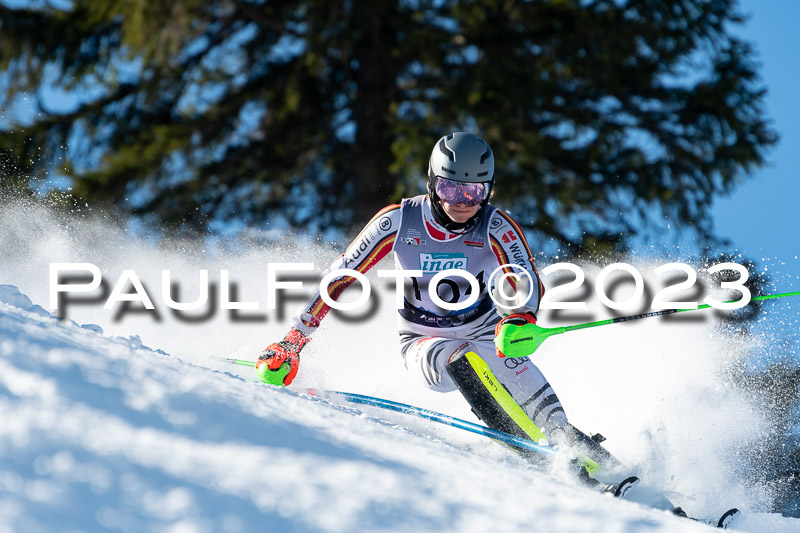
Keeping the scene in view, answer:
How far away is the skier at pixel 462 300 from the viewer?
4484mm

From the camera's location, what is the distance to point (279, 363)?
472 centimetres

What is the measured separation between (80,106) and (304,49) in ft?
13.6

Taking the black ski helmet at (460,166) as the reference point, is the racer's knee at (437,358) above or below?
below

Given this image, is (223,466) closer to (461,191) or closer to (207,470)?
(207,470)

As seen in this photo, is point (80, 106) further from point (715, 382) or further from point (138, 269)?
point (715, 382)

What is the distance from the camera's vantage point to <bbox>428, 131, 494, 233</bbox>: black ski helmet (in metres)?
4.64

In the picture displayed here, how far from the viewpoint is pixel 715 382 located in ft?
22.7

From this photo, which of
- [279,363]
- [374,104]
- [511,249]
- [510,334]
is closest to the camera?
[510,334]

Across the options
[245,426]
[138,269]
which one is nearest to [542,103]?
[138,269]

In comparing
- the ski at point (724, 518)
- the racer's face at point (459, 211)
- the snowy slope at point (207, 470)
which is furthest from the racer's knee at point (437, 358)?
the snowy slope at point (207, 470)

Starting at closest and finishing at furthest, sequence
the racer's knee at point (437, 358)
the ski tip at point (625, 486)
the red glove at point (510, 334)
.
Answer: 1. the ski tip at point (625, 486)
2. the red glove at point (510, 334)
3. the racer's knee at point (437, 358)

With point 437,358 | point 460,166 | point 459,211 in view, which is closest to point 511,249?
point 459,211

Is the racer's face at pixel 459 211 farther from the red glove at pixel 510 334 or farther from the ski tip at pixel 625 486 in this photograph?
the ski tip at pixel 625 486

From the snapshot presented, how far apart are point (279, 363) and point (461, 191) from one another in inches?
56.2
